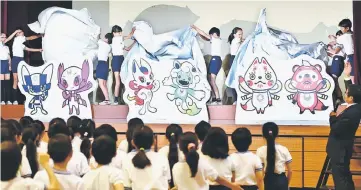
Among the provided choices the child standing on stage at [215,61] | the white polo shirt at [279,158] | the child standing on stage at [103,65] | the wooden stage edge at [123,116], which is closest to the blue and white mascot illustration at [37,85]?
the wooden stage edge at [123,116]

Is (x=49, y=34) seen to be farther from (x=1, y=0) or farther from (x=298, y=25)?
(x=298, y=25)

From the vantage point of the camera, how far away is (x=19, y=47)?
734 centimetres

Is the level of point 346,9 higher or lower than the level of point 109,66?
higher

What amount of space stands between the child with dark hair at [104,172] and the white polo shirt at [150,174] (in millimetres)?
278

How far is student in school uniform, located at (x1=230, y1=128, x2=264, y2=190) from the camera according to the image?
3438mm

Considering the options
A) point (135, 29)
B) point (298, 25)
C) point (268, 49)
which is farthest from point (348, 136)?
point (135, 29)

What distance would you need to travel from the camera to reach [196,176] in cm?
297

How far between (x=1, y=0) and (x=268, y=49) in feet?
14.4

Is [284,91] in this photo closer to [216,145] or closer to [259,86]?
[259,86]

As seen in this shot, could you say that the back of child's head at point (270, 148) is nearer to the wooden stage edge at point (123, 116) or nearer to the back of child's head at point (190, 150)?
the back of child's head at point (190, 150)

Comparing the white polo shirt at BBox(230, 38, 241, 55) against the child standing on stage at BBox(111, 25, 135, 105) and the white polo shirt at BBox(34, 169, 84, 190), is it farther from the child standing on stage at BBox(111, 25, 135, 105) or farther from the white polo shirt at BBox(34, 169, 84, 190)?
the white polo shirt at BBox(34, 169, 84, 190)

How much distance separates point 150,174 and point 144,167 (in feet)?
0.20

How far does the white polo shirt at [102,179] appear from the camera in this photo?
2687 mm

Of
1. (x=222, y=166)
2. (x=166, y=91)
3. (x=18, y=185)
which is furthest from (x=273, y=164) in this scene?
(x=166, y=91)
